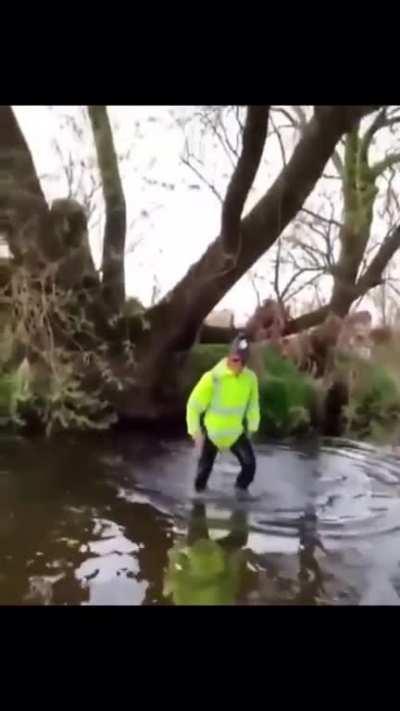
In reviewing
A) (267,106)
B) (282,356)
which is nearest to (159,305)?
(282,356)

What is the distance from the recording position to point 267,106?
168 centimetres

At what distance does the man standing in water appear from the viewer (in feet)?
5.41

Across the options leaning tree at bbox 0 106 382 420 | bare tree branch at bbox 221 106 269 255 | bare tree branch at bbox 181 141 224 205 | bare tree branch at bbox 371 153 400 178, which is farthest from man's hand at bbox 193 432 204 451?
bare tree branch at bbox 371 153 400 178

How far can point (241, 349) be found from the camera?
166 centimetres

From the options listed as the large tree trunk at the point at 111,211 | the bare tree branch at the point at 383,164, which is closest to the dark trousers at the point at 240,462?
the large tree trunk at the point at 111,211

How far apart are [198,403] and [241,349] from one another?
13cm

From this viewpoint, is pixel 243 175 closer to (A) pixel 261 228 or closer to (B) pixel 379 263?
(A) pixel 261 228

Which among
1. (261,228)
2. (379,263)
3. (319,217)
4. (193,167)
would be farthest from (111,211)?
(379,263)

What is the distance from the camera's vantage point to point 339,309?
68.0 inches
